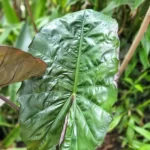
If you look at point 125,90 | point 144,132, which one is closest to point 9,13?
point 125,90

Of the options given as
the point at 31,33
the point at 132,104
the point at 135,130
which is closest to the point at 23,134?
the point at 135,130

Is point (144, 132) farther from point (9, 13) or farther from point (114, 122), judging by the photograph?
point (9, 13)

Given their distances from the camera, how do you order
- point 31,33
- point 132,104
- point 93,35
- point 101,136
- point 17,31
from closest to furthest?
point 101,136
point 93,35
point 132,104
point 31,33
point 17,31

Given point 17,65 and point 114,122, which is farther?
point 114,122

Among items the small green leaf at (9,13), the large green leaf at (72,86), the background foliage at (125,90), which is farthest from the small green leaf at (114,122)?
the small green leaf at (9,13)

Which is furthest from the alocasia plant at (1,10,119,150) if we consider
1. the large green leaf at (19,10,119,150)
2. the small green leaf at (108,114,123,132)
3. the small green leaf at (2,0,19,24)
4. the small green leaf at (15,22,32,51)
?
the small green leaf at (2,0,19,24)

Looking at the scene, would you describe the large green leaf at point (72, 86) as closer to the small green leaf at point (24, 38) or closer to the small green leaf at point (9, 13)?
the small green leaf at point (24, 38)

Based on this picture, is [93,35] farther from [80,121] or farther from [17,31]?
[17,31]

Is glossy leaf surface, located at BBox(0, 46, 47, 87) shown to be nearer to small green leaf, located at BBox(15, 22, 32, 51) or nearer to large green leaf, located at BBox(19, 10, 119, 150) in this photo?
large green leaf, located at BBox(19, 10, 119, 150)
